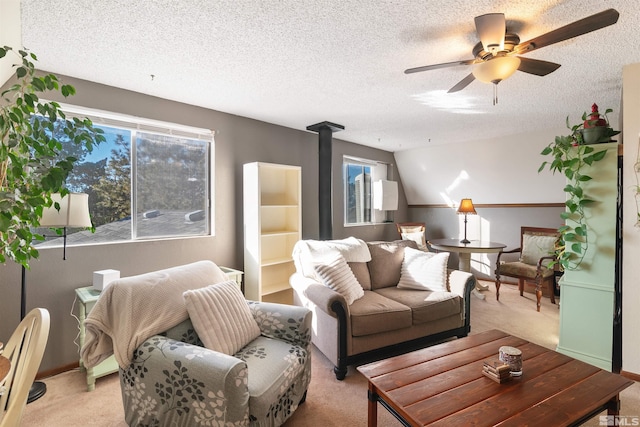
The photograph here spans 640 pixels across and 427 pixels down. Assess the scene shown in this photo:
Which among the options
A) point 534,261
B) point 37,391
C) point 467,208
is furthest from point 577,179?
point 37,391

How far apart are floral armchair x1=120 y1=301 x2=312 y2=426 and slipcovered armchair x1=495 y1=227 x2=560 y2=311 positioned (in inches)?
137

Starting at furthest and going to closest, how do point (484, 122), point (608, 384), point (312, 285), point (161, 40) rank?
point (484, 122)
point (312, 285)
point (161, 40)
point (608, 384)

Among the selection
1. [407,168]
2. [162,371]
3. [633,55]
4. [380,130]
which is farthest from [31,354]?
A: [407,168]

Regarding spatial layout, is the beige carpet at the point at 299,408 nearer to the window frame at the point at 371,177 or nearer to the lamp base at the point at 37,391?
the lamp base at the point at 37,391

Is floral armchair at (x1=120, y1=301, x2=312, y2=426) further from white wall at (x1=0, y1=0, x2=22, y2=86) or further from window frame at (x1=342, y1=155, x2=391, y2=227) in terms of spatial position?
window frame at (x1=342, y1=155, x2=391, y2=227)

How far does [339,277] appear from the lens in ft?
8.63

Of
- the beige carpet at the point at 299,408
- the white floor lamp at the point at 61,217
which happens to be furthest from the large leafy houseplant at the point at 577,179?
the white floor lamp at the point at 61,217

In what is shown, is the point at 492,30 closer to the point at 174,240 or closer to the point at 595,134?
the point at 595,134

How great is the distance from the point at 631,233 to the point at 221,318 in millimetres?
2997

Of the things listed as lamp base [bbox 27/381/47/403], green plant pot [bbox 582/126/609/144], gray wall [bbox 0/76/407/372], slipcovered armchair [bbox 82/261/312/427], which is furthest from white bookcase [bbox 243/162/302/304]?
green plant pot [bbox 582/126/609/144]

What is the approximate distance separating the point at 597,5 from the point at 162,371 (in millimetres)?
2949

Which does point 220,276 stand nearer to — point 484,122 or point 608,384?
point 608,384

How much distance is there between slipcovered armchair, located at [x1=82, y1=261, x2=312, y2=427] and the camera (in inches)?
57.8

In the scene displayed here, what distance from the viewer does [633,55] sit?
7.26ft
